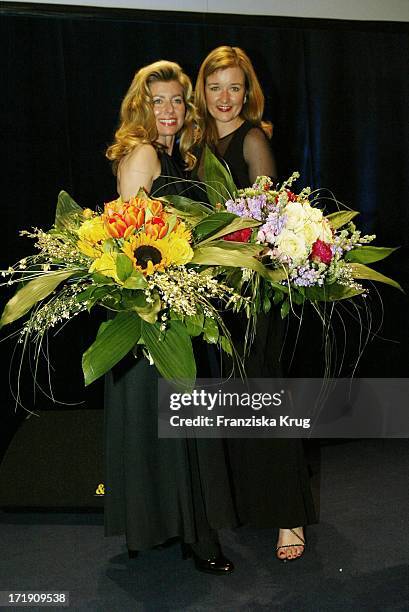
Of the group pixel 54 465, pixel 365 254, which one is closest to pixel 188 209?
pixel 365 254

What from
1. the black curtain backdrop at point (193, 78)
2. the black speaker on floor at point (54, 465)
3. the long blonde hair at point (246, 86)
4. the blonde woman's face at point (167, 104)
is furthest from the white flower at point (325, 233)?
the black curtain backdrop at point (193, 78)

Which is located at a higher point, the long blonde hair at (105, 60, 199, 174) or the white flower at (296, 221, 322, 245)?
the long blonde hair at (105, 60, 199, 174)

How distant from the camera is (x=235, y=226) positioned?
1.94 metres

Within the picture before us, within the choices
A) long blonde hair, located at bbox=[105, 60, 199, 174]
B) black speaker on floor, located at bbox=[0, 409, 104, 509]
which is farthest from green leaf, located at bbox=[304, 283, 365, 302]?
black speaker on floor, located at bbox=[0, 409, 104, 509]

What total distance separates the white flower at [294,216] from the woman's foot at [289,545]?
3.69ft

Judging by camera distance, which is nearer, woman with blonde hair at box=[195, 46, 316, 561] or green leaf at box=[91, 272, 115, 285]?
green leaf at box=[91, 272, 115, 285]

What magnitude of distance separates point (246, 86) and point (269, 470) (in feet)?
4.39

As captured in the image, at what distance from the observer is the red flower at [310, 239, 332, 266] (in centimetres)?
197

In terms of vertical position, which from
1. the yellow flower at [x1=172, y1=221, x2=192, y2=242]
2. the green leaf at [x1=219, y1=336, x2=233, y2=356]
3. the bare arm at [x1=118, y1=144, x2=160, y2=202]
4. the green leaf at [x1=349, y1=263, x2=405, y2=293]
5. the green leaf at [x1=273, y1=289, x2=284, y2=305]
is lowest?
the green leaf at [x1=219, y1=336, x2=233, y2=356]

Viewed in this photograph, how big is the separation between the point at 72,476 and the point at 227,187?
1.51 m

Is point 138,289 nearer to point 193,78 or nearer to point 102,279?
point 102,279

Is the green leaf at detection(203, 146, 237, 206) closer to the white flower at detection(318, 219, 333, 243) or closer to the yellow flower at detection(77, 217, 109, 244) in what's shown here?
the white flower at detection(318, 219, 333, 243)

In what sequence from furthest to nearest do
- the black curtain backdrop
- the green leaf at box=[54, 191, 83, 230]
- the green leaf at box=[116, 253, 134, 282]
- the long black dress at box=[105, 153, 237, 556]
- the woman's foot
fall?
the black curtain backdrop, the woman's foot, the long black dress at box=[105, 153, 237, 556], the green leaf at box=[54, 191, 83, 230], the green leaf at box=[116, 253, 134, 282]

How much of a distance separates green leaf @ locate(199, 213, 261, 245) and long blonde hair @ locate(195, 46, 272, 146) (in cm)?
103
